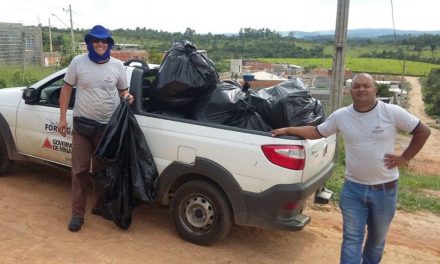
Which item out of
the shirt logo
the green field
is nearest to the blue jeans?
→ the shirt logo

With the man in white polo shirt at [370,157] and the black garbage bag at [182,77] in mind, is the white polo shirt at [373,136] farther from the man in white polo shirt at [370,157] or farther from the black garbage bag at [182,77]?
the black garbage bag at [182,77]

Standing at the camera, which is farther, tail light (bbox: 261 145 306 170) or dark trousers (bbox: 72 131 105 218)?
dark trousers (bbox: 72 131 105 218)

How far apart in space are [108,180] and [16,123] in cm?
182

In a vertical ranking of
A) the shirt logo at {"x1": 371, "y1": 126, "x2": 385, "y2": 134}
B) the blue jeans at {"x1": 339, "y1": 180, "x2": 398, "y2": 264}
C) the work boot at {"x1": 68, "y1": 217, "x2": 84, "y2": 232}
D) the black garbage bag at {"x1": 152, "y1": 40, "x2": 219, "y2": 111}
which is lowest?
the work boot at {"x1": 68, "y1": 217, "x2": 84, "y2": 232}

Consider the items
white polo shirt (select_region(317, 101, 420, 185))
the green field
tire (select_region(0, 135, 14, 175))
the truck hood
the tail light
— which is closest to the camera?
white polo shirt (select_region(317, 101, 420, 185))

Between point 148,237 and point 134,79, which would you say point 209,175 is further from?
point 134,79

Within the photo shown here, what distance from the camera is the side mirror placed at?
16.7ft

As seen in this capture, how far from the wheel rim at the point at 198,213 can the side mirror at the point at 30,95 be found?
2247 mm

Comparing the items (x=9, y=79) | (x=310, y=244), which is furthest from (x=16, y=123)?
(x=9, y=79)

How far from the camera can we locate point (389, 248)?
4562 millimetres

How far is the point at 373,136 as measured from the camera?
3.20 metres

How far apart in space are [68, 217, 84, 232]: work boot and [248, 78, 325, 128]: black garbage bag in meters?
2.03

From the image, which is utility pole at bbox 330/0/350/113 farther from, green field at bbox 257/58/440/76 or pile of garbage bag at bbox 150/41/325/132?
green field at bbox 257/58/440/76

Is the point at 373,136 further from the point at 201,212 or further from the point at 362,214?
the point at 201,212
